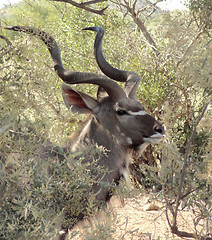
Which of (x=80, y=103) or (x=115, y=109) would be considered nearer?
(x=115, y=109)

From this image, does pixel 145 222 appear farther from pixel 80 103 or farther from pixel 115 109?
pixel 80 103

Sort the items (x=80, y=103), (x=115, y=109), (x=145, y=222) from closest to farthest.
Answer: (x=115, y=109)
(x=80, y=103)
(x=145, y=222)

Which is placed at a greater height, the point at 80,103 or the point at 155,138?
the point at 155,138

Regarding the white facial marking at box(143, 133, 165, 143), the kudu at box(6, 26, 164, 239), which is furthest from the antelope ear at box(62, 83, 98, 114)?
the white facial marking at box(143, 133, 165, 143)

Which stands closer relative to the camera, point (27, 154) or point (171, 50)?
point (27, 154)

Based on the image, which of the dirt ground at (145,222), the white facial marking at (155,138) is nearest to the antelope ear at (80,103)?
the white facial marking at (155,138)

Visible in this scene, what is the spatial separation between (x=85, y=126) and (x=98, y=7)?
451 cm

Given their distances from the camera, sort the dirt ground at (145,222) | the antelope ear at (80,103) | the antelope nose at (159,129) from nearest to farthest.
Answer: the antelope nose at (159,129) → the dirt ground at (145,222) → the antelope ear at (80,103)

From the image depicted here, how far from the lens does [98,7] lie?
24.3 feet

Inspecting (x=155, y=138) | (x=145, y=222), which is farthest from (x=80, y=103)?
(x=145, y=222)

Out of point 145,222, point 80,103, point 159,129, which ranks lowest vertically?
point 145,222

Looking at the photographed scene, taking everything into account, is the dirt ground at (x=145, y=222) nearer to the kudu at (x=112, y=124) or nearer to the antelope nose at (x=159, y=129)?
the kudu at (x=112, y=124)

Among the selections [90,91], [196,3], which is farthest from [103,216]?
[196,3]

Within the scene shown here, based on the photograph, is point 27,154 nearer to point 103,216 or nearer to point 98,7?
point 103,216
